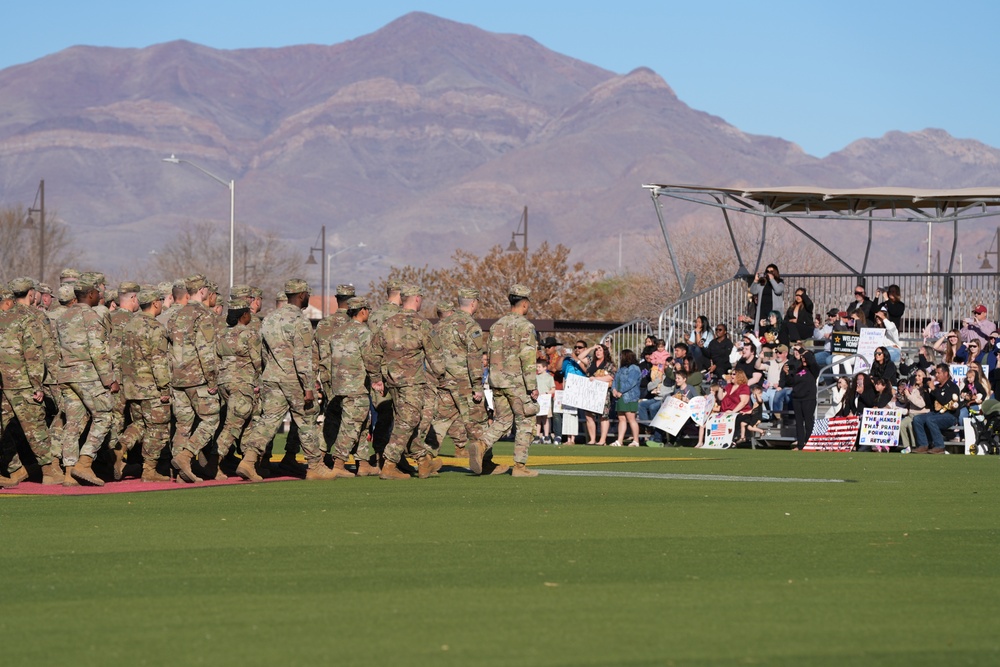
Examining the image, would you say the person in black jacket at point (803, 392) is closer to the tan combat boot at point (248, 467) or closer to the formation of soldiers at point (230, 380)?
the formation of soldiers at point (230, 380)

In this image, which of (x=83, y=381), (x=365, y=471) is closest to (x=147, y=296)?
(x=83, y=381)

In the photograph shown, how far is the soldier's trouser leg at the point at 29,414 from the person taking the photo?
51.1 feet

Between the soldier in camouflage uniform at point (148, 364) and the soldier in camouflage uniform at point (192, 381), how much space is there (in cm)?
16

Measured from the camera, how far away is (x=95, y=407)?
50.6 feet

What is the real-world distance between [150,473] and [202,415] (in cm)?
105

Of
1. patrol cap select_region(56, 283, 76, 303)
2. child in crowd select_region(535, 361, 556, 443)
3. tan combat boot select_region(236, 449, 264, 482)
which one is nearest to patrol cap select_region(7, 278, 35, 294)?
patrol cap select_region(56, 283, 76, 303)

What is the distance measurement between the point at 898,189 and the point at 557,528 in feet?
68.7

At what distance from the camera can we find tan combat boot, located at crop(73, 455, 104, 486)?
15383mm

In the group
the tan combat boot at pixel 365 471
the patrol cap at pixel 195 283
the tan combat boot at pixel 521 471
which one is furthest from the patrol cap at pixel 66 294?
the tan combat boot at pixel 521 471

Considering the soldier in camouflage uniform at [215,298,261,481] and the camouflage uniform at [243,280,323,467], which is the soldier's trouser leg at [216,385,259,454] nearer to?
the soldier in camouflage uniform at [215,298,261,481]

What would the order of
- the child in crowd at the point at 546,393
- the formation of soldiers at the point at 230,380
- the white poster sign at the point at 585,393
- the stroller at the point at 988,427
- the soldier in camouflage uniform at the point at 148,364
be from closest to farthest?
the formation of soldiers at the point at 230,380
the soldier in camouflage uniform at the point at 148,364
the stroller at the point at 988,427
the white poster sign at the point at 585,393
the child in crowd at the point at 546,393

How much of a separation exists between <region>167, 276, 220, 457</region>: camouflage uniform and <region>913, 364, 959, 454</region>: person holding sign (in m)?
12.7

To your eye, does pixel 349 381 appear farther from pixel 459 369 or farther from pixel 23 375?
pixel 23 375

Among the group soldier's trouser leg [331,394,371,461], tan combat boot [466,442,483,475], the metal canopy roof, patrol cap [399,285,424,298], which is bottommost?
tan combat boot [466,442,483,475]
